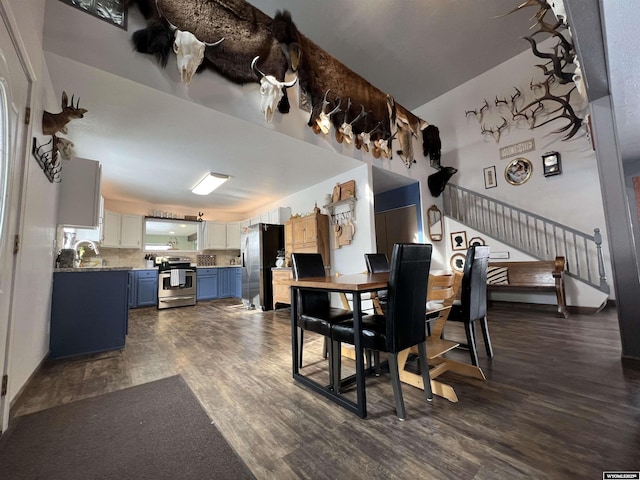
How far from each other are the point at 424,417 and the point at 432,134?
Answer: 5.50m

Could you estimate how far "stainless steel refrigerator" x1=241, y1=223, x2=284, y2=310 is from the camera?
5.25 m

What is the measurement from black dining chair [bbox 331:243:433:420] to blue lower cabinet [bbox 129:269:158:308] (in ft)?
18.4

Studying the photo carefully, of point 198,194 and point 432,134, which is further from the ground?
point 432,134

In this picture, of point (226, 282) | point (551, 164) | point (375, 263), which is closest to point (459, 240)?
point (551, 164)

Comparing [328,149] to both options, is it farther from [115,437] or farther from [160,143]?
[115,437]

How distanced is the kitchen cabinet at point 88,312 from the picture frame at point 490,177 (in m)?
6.59

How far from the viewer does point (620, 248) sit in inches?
82.2

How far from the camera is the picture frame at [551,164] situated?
470 centimetres

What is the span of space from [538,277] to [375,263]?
122 inches

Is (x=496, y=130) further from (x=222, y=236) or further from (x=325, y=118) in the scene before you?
(x=222, y=236)

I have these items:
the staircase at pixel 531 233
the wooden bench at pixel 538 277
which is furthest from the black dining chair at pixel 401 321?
the staircase at pixel 531 233

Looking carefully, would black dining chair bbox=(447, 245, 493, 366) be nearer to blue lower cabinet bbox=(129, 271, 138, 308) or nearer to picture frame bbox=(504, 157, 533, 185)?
picture frame bbox=(504, 157, 533, 185)

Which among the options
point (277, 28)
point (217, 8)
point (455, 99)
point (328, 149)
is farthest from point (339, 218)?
point (455, 99)

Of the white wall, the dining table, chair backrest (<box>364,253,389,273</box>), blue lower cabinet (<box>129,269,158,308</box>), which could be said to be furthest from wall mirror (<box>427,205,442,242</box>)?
blue lower cabinet (<box>129,269,158,308</box>)
